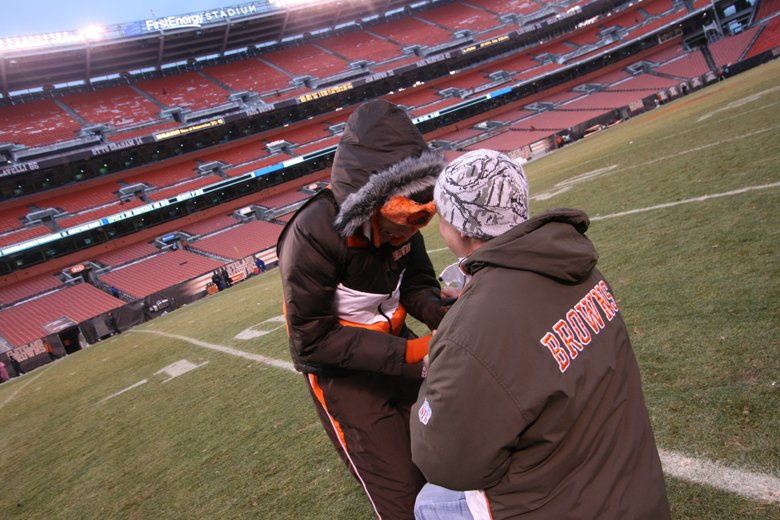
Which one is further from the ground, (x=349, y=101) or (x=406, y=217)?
(x=349, y=101)

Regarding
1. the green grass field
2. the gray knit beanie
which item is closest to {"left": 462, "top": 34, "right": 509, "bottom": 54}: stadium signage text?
the green grass field

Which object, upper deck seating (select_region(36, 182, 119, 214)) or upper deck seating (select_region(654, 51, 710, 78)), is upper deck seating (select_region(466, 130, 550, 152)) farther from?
upper deck seating (select_region(36, 182, 119, 214))

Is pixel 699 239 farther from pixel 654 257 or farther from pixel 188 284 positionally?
pixel 188 284

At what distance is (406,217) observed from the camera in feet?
→ 6.75

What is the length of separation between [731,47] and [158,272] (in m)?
51.5

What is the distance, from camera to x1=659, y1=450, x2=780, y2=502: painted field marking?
6.12ft

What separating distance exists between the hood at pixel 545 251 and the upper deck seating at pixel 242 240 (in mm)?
26431

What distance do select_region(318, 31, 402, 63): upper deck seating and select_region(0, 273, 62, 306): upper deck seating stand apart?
3261 cm

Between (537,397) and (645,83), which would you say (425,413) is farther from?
(645,83)

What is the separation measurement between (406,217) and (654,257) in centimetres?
397

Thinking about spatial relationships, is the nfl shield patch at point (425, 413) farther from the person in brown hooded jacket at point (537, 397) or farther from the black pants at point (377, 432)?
the black pants at point (377, 432)

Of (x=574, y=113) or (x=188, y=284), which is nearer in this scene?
(x=188, y=284)

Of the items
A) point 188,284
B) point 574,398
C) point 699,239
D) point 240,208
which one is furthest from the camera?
point 240,208

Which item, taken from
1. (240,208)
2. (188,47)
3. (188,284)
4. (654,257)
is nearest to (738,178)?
(654,257)
